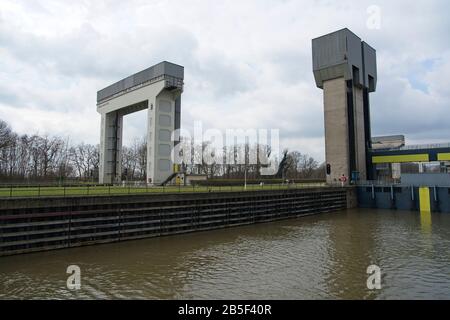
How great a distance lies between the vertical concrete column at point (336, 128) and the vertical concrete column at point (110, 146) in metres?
33.2

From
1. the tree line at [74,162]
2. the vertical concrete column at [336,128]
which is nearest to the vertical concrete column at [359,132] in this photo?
the vertical concrete column at [336,128]

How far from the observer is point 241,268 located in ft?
46.4

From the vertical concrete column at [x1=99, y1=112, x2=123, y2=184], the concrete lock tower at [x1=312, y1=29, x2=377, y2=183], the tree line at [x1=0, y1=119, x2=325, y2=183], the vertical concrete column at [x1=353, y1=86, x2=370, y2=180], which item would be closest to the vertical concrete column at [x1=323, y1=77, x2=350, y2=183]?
the concrete lock tower at [x1=312, y1=29, x2=377, y2=183]

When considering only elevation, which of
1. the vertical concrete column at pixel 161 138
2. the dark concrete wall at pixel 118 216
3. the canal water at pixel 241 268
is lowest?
the canal water at pixel 241 268

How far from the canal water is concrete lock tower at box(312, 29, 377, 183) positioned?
2712 cm

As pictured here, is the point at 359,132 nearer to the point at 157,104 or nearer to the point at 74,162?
the point at 157,104

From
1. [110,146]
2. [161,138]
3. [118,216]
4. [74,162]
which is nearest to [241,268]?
[118,216]

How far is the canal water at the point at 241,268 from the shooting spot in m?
11.1

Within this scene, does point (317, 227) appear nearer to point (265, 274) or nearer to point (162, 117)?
point (265, 274)

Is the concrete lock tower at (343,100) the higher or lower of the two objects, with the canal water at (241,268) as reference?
higher

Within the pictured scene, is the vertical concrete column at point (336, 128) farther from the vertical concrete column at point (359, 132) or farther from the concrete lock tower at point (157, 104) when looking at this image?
the concrete lock tower at point (157, 104)

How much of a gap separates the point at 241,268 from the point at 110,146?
140 ft

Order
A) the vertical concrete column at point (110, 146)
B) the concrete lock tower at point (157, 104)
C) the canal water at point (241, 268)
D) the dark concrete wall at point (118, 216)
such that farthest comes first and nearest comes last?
the vertical concrete column at point (110, 146), the concrete lock tower at point (157, 104), the dark concrete wall at point (118, 216), the canal water at point (241, 268)

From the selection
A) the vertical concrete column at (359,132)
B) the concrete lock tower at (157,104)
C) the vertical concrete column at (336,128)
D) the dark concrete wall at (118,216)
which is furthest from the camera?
the vertical concrete column at (359,132)
